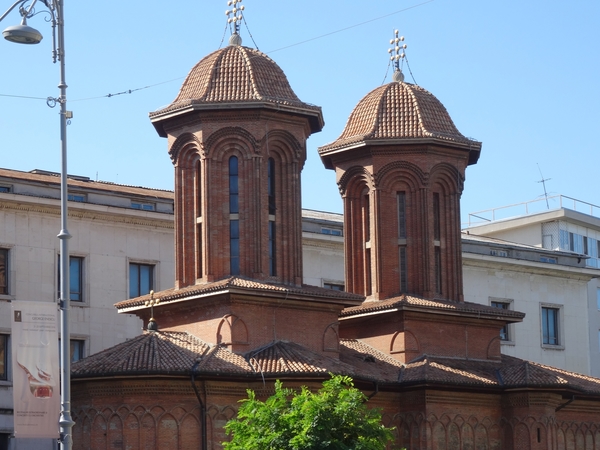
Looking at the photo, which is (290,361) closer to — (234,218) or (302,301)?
(302,301)

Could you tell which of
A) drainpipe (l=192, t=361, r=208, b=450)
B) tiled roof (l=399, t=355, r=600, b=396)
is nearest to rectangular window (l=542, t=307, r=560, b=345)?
tiled roof (l=399, t=355, r=600, b=396)

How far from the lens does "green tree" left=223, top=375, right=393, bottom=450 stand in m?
28.7

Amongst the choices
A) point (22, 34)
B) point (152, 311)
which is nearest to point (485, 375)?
point (152, 311)

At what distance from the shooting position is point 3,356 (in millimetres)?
40688

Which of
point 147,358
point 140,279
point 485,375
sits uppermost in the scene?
point 140,279

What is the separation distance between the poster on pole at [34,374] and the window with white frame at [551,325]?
37995 millimetres

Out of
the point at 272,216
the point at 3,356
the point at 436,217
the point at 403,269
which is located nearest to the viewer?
the point at 272,216

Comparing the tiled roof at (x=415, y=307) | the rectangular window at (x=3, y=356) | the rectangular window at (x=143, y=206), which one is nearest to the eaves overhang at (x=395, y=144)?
the tiled roof at (x=415, y=307)

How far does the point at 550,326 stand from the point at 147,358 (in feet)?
97.4

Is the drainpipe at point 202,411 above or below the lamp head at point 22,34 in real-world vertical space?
below

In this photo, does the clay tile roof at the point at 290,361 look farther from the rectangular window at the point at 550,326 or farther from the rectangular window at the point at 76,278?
the rectangular window at the point at 550,326

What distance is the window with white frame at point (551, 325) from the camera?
5831 cm

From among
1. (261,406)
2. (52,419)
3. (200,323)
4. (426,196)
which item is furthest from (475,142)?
(52,419)

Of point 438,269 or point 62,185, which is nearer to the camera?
point 62,185
